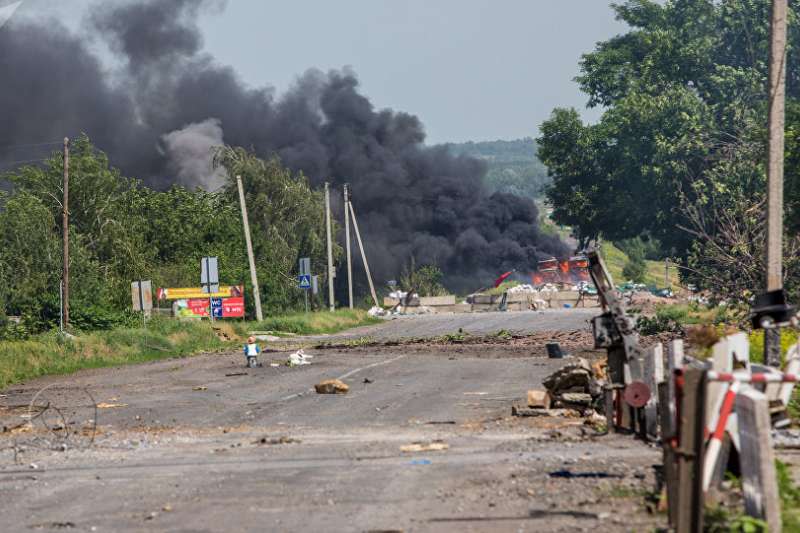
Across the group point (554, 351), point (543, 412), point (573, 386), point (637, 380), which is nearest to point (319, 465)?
point (637, 380)

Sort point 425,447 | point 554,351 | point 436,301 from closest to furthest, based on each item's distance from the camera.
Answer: point 425,447
point 554,351
point 436,301

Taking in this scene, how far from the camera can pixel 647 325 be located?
40469 millimetres

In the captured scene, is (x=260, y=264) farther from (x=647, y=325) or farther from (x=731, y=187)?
(x=647, y=325)

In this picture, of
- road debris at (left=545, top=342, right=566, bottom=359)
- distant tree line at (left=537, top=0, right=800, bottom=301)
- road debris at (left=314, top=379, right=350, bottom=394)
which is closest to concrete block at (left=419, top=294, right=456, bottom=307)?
distant tree line at (left=537, top=0, right=800, bottom=301)

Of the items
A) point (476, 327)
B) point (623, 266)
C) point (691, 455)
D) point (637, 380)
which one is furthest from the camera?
point (623, 266)

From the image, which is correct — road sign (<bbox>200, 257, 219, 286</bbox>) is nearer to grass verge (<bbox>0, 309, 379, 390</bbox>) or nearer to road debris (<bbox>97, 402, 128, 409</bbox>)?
grass verge (<bbox>0, 309, 379, 390</bbox>)

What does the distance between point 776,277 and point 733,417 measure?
8.46m

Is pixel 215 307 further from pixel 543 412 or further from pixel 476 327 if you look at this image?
pixel 543 412

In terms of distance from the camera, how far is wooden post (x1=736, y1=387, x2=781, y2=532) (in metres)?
8.20

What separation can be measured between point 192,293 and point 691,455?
2143 inches

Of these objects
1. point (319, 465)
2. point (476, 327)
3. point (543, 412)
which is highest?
point (319, 465)

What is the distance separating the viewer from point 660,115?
229 feet

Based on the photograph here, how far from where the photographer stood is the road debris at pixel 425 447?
48.0 feet

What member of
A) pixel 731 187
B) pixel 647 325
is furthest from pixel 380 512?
pixel 731 187
